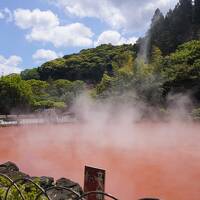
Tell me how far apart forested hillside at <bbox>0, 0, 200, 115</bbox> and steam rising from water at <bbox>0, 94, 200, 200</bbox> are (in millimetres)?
6032

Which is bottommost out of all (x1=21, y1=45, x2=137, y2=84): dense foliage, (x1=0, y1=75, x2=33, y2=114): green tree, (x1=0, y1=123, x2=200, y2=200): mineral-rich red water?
(x1=0, y1=123, x2=200, y2=200): mineral-rich red water

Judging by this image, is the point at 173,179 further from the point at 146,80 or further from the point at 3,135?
the point at 146,80

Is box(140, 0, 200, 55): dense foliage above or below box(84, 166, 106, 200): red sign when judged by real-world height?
above

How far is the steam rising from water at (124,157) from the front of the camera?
882 cm

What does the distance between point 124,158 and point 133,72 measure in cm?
1821

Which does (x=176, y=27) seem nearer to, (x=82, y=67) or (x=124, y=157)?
(x=82, y=67)

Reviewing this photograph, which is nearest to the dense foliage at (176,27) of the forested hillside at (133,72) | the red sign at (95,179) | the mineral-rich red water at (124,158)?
the forested hillside at (133,72)

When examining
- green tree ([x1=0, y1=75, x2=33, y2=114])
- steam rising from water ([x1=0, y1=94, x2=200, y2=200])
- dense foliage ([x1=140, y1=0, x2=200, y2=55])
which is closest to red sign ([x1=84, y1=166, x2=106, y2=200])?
steam rising from water ([x1=0, y1=94, x2=200, y2=200])

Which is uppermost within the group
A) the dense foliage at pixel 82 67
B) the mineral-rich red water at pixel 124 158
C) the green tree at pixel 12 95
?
the dense foliage at pixel 82 67

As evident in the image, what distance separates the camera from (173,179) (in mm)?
9375

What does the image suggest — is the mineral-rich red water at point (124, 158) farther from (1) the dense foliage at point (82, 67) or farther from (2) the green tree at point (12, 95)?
(1) the dense foliage at point (82, 67)

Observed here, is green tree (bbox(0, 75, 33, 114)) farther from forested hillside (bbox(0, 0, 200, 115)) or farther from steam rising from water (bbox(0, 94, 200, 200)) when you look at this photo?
steam rising from water (bbox(0, 94, 200, 200))

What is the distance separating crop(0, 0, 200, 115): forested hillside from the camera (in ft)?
90.2

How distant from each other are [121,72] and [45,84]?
22998 mm
